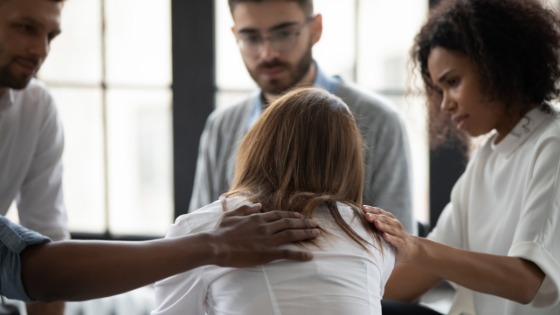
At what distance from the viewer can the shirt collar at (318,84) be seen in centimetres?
289

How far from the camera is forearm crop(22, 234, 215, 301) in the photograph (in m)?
1.56

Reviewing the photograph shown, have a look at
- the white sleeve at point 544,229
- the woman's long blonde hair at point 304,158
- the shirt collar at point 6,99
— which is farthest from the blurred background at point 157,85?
the woman's long blonde hair at point 304,158

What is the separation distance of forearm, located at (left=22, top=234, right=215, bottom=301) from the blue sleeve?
1 centimetres

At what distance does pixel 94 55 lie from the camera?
11.6ft

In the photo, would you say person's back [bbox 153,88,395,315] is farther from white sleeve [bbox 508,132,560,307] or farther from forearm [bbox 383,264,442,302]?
forearm [bbox 383,264,442,302]

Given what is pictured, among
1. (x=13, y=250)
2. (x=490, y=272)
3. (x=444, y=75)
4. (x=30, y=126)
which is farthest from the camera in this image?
(x=30, y=126)

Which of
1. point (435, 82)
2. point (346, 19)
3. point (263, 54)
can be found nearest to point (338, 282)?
point (435, 82)

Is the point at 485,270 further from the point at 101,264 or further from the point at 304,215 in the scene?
the point at 101,264

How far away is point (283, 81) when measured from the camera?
9.36ft

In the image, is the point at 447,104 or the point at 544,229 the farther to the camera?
the point at 447,104

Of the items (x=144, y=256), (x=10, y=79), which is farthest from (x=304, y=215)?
(x=10, y=79)

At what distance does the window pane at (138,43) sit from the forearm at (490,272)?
175 centimetres

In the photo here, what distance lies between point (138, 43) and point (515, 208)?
1.79 meters

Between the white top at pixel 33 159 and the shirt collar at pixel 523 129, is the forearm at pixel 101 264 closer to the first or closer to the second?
the shirt collar at pixel 523 129
